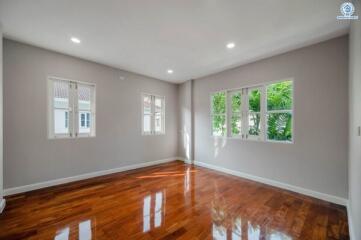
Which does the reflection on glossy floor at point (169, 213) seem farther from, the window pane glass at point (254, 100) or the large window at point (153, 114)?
the large window at point (153, 114)

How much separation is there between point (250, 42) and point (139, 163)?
410 cm

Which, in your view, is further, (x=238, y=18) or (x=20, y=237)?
(x=238, y=18)

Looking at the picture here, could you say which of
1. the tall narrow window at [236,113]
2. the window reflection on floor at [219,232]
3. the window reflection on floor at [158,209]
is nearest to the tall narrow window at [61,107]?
the window reflection on floor at [158,209]

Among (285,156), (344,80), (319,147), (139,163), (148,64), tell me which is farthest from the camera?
(139,163)

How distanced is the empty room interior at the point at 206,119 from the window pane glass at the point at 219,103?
37 mm

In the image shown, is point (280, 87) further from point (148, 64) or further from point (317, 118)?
point (148, 64)

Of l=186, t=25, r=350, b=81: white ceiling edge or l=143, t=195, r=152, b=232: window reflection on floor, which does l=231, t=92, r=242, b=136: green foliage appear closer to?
l=186, t=25, r=350, b=81: white ceiling edge

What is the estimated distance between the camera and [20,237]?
72.9 inches

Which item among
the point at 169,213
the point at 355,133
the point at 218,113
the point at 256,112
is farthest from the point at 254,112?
the point at 169,213

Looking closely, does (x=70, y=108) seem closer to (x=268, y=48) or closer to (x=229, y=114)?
→ (x=229, y=114)

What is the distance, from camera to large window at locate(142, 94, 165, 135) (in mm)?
5043

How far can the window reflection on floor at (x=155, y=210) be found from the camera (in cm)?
212

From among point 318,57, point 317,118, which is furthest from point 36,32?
point 317,118

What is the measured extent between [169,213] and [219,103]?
315cm
